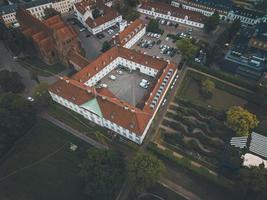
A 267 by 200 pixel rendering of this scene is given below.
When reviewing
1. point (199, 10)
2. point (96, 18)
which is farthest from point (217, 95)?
point (96, 18)

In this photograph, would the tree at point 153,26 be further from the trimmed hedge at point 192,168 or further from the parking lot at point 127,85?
the trimmed hedge at point 192,168

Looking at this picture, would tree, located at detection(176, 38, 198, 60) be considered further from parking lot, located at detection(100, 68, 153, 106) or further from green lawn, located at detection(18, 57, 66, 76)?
green lawn, located at detection(18, 57, 66, 76)

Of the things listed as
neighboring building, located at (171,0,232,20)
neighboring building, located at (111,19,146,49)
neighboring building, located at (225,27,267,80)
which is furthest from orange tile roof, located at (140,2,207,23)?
neighboring building, located at (225,27,267,80)

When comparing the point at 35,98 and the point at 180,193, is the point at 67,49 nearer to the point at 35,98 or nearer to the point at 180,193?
the point at 35,98

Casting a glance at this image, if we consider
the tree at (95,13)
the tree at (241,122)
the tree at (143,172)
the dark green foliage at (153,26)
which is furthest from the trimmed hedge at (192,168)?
the tree at (95,13)

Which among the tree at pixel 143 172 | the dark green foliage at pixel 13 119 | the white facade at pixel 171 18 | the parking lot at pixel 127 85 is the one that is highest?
the white facade at pixel 171 18

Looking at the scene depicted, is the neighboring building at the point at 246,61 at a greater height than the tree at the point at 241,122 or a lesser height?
greater

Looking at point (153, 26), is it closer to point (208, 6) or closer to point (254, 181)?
point (208, 6)
